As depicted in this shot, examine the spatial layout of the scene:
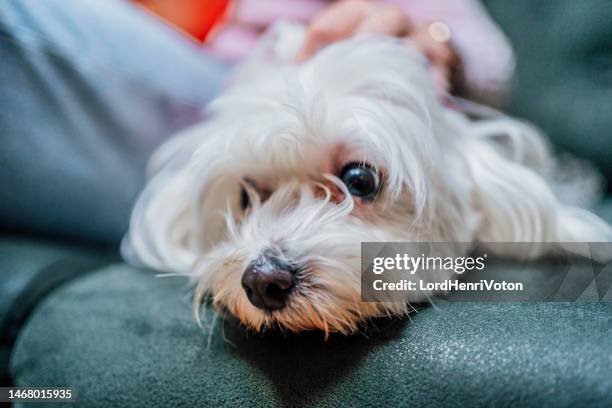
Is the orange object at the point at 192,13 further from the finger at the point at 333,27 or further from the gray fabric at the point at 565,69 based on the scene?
the gray fabric at the point at 565,69

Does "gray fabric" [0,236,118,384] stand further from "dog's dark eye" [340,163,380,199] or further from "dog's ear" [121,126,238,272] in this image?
"dog's dark eye" [340,163,380,199]

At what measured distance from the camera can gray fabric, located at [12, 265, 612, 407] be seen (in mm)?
462

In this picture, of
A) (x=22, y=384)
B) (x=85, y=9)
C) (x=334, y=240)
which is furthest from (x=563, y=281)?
(x=85, y=9)

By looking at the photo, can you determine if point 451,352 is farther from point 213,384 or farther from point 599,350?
point 213,384

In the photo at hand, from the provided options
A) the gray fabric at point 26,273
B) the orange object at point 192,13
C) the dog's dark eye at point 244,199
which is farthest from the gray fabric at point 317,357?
the orange object at point 192,13

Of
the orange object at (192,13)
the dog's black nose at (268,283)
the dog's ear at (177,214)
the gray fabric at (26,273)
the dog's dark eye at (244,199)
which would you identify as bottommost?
the gray fabric at (26,273)

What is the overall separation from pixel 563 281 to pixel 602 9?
0.63 meters

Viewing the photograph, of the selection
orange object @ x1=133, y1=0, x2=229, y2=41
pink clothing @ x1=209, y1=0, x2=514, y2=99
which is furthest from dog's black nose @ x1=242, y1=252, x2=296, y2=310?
orange object @ x1=133, y1=0, x2=229, y2=41

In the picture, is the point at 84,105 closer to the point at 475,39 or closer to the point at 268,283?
the point at 268,283

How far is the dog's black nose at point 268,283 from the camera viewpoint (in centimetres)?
61

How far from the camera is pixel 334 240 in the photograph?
0.67 m

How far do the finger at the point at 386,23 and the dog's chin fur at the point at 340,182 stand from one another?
0.36 ft

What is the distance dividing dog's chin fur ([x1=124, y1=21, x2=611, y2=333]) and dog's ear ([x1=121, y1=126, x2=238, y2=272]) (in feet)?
0.03

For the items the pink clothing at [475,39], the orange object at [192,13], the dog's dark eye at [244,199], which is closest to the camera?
the dog's dark eye at [244,199]
